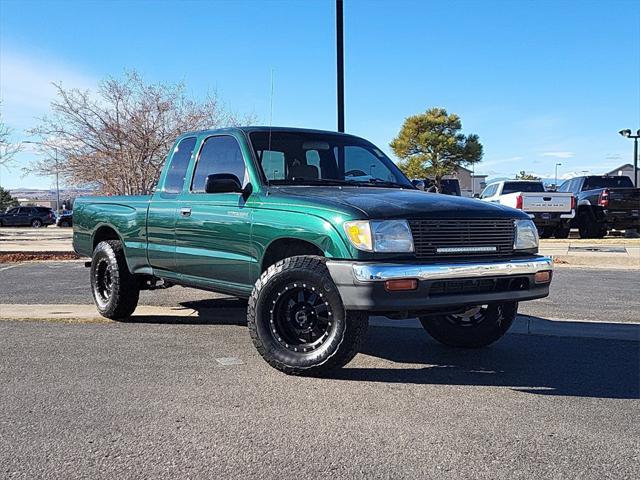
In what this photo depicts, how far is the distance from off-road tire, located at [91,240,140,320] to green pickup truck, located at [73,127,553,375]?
3cm

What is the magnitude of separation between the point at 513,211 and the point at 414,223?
1082 millimetres

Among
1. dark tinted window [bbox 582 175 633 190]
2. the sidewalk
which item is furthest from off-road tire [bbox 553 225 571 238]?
dark tinted window [bbox 582 175 633 190]

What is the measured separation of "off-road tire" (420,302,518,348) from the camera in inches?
217

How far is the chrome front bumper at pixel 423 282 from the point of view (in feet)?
13.6

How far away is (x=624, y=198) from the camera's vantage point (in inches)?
711

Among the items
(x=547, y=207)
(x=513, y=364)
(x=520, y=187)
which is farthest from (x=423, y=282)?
(x=520, y=187)

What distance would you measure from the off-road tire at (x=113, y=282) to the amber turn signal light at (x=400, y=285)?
3.55 m

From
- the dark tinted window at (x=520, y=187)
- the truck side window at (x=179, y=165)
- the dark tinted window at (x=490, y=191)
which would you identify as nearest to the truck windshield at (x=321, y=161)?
the truck side window at (x=179, y=165)

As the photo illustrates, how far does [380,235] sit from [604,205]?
629 inches

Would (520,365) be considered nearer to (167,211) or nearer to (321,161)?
(321,161)

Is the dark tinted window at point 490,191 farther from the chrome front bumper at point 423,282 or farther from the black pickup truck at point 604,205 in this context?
the chrome front bumper at point 423,282

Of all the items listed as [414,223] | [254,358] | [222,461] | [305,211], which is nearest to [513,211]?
[414,223]

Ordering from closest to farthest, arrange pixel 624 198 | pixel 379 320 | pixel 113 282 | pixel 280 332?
pixel 280 332, pixel 113 282, pixel 379 320, pixel 624 198

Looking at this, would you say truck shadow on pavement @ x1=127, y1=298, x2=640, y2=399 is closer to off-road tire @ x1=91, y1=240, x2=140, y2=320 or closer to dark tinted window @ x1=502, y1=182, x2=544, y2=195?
off-road tire @ x1=91, y1=240, x2=140, y2=320
